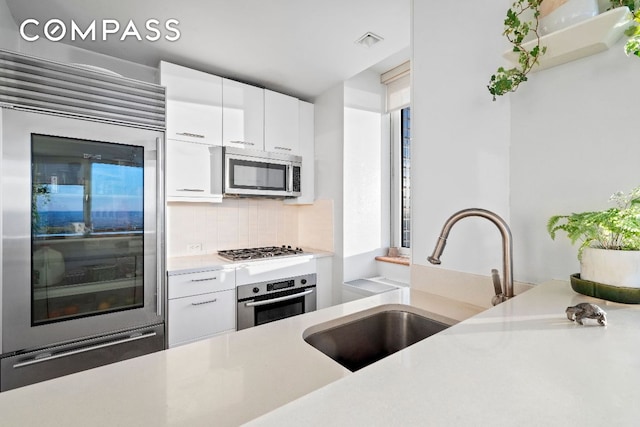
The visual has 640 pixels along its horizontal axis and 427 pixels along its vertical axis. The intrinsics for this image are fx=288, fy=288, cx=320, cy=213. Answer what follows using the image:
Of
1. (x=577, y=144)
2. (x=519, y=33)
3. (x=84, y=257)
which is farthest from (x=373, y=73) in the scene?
(x=84, y=257)

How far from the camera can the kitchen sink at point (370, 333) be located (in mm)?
918

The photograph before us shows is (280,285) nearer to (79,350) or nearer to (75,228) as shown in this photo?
(79,350)

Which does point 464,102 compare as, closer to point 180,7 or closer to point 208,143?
point 180,7

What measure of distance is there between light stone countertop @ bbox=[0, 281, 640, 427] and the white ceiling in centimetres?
177

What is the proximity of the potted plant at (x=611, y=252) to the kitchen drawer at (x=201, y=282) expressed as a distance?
75.5 inches

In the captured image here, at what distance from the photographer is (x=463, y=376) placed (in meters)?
0.42

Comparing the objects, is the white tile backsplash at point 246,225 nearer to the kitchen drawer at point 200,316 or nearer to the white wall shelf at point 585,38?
the kitchen drawer at point 200,316

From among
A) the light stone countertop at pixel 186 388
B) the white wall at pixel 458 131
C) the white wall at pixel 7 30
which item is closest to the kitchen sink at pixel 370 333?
the light stone countertop at pixel 186 388

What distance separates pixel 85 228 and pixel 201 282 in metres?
0.74

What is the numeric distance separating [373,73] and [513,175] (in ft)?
6.83

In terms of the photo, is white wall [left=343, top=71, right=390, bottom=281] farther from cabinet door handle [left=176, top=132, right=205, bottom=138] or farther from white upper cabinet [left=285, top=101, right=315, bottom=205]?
cabinet door handle [left=176, top=132, right=205, bottom=138]

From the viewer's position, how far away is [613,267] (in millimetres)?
717

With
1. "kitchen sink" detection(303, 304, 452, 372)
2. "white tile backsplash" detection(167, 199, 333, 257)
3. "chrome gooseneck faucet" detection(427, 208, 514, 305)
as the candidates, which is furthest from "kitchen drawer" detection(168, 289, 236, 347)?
"chrome gooseneck faucet" detection(427, 208, 514, 305)

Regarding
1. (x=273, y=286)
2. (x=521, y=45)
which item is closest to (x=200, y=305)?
(x=273, y=286)
